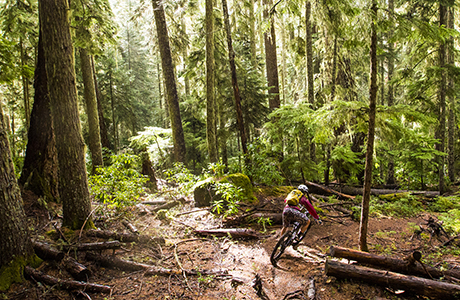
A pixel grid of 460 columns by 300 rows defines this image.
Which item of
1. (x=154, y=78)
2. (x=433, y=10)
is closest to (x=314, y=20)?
(x=433, y=10)

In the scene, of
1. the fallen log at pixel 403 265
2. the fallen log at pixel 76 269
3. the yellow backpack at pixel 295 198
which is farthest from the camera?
the yellow backpack at pixel 295 198

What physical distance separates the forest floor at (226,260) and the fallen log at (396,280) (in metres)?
0.15

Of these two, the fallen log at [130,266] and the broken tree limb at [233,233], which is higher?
the fallen log at [130,266]

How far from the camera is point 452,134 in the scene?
41.4 ft

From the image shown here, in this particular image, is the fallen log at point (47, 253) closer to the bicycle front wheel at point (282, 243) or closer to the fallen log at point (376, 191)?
the bicycle front wheel at point (282, 243)

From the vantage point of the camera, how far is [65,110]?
18.1 feet

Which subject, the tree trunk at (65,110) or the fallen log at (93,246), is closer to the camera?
the fallen log at (93,246)

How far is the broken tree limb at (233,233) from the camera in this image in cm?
714

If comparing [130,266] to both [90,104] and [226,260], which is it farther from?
[90,104]

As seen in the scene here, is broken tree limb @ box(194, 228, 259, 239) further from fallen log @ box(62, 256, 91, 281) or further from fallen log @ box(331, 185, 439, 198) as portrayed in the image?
fallen log @ box(331, 185, 439, 198)

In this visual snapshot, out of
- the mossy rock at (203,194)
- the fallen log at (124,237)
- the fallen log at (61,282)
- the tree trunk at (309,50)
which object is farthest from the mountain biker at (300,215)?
the tree trunk at (309,50)

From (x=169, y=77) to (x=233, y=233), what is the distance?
8.34 metres

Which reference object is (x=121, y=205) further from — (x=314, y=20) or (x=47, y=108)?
(x=314, y=20)

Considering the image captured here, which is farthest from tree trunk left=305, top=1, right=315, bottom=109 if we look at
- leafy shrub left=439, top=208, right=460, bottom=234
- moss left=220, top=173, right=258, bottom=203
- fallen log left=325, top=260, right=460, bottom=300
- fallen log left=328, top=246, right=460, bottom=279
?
fallen log left=325, top=260, right=460, bottom=300
